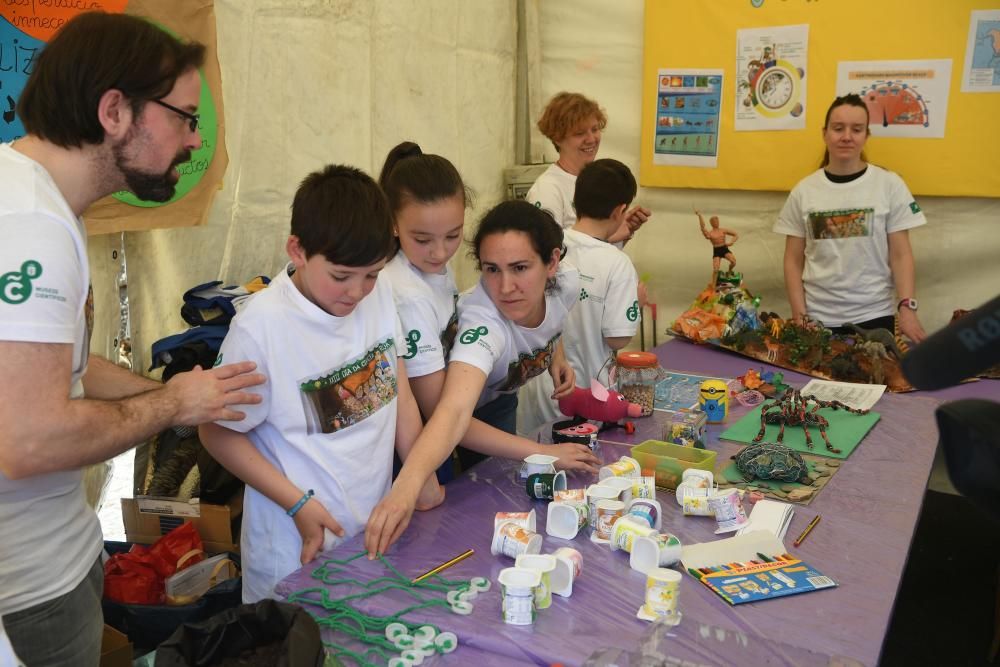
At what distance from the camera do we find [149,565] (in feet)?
7.59

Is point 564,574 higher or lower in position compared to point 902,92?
lower

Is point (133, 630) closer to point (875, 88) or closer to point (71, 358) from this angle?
point (71, 358)

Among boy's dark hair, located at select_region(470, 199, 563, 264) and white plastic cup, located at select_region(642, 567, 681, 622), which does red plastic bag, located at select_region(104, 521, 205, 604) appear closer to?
boy's dark hair, located at select_region(470, 199, 563, 264)

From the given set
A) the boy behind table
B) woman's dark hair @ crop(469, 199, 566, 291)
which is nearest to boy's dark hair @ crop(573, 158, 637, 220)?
woman's dark hair @ crop(469, 199, 566, 291)

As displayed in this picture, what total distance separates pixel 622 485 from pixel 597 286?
3.95 ft

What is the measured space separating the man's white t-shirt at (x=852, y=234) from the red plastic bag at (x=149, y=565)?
2964mm

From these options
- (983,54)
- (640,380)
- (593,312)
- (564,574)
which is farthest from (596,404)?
(983,54)

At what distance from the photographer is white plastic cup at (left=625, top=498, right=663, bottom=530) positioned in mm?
1690

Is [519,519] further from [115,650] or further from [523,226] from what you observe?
[115,650]

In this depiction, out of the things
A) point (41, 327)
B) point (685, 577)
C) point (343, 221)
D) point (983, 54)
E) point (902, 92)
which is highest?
point (983, 54)

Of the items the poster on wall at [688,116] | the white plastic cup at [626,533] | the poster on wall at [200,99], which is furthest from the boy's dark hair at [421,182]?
the poster on wall at [688,116]

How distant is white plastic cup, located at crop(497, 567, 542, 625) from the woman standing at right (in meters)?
2.90

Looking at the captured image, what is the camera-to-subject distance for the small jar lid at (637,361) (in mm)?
2564

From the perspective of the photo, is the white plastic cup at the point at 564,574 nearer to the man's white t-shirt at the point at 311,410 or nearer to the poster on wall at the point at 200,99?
the man's white t-shirt at the point at 311,410
